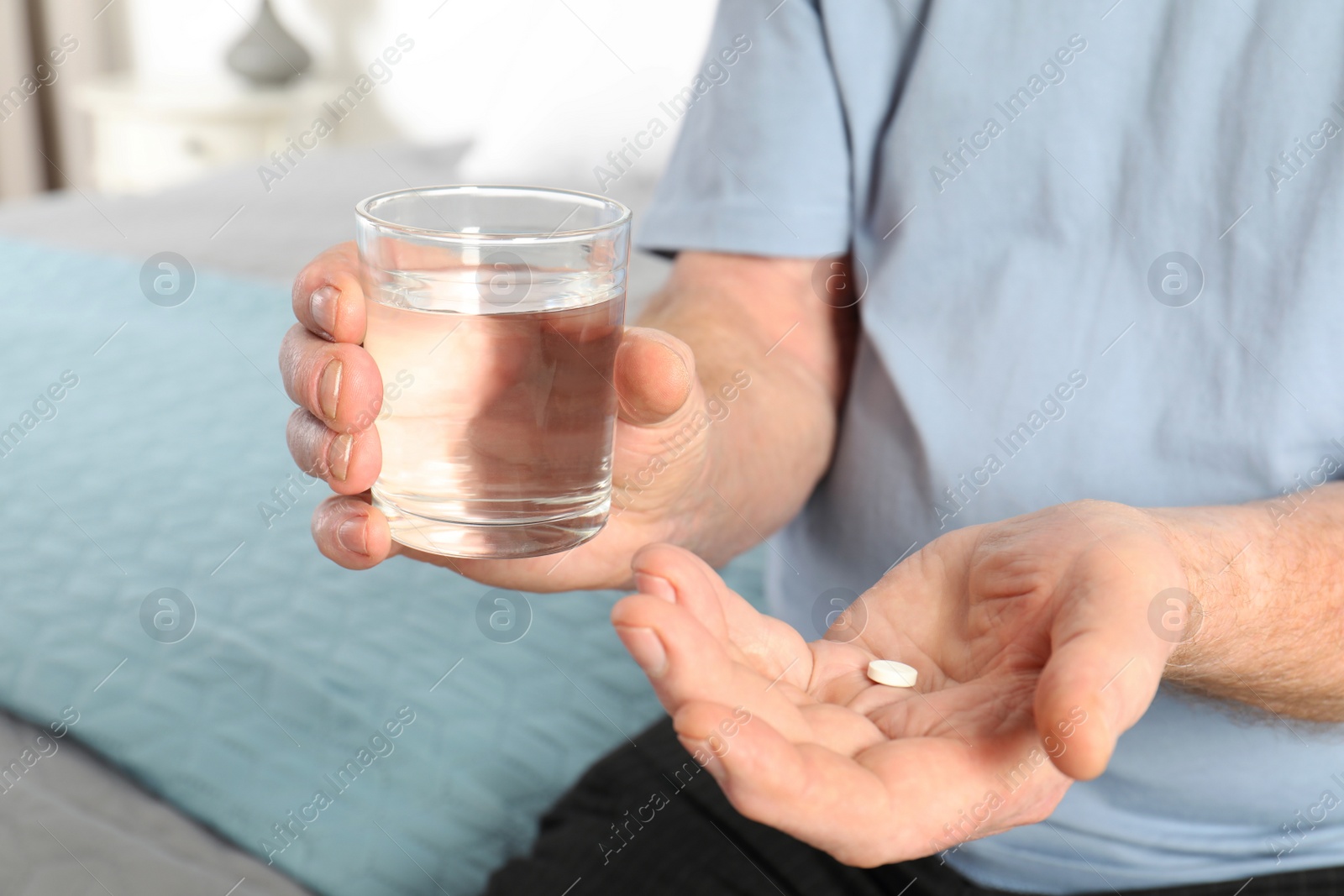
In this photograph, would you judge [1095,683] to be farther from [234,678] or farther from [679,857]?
[234,678]

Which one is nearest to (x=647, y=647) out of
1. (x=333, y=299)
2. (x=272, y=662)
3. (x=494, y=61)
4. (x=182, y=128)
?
(x=333, y=299)

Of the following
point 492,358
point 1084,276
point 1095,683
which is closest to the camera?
point 1095,683

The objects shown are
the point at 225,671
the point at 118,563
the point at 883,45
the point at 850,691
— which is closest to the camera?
the point at 850,691

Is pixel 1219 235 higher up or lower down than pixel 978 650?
higher up

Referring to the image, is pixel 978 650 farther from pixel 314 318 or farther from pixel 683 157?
pixel 683 157

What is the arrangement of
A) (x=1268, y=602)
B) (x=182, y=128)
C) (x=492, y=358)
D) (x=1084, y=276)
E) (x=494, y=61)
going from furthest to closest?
(x=182, y=128)
(x=494, y=61)
(x=1084, y=276)
(x=1268, y=602)
(x=492, y=358)

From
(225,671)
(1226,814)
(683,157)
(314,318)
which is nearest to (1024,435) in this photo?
(1226,814)
